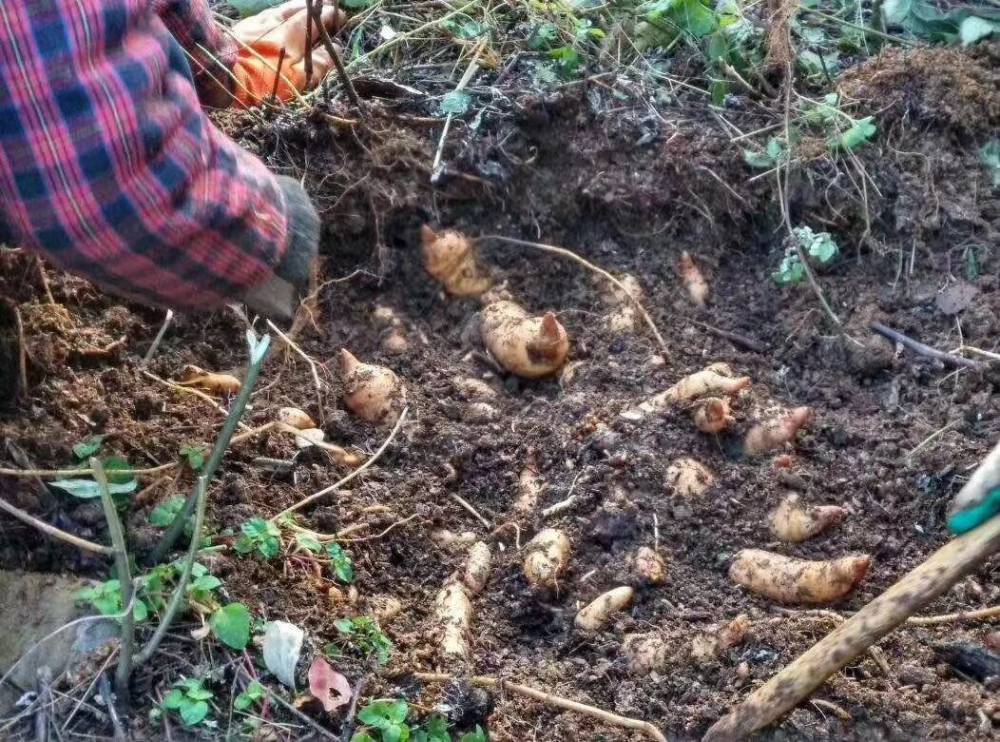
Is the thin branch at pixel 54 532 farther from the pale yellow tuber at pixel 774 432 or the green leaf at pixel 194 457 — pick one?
the pale yellow tuber at pixel 774 432

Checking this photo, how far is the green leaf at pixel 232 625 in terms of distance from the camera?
4.73ft

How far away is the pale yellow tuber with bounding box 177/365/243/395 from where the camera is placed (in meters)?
1.97

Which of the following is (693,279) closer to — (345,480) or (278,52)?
(345,480)

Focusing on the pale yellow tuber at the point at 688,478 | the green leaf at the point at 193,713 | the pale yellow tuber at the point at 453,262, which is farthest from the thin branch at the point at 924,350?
the green leaf at the point at 193,713

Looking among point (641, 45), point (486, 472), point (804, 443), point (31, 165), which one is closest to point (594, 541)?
point (486, 472)

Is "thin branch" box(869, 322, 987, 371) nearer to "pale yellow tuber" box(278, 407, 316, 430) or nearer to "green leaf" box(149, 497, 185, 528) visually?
"pale yellow tuber" box(278, 407, 316, 430)

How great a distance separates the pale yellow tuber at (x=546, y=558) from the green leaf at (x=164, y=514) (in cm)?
59

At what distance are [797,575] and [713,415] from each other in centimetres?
35

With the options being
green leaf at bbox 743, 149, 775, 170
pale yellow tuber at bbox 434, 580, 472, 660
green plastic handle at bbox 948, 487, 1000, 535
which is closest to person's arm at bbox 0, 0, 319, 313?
pale yellow tuber at bbox 434, 580, 472, 660

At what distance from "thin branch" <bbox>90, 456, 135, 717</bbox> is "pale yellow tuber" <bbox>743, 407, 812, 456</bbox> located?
1.11 metres

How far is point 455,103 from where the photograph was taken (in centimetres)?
247

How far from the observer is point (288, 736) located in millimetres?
1423

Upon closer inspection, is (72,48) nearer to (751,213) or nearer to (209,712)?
(209,712)

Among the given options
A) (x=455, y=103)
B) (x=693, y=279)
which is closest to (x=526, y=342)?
(x=693, y=279)
